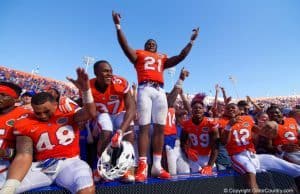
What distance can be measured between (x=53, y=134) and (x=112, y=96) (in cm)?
106

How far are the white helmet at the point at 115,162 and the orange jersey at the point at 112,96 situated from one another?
771 millimetres

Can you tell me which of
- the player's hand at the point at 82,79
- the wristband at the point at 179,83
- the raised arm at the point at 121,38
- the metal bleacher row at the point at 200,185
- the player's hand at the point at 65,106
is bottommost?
the metal bleacher row at the point at 200,185

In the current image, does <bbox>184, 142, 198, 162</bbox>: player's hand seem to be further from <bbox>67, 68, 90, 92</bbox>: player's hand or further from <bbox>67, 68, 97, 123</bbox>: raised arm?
<bbox>67, 68, 90, 92</bbox>: player's hand

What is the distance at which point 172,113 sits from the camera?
5.24 metres

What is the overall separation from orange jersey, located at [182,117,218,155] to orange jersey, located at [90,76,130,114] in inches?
62.2

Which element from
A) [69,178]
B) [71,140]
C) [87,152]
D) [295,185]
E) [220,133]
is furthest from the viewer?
[220,133]

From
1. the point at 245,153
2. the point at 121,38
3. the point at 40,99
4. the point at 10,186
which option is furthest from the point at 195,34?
the point at 10,186

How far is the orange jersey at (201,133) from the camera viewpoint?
4.87 metres

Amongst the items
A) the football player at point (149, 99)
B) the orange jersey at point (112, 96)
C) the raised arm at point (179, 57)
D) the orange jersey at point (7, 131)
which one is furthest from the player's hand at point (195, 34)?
→ the orange jersey at point (7, 131)

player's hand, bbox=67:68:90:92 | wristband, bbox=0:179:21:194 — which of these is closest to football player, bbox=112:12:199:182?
player's hand, bbox=67:68:90:92

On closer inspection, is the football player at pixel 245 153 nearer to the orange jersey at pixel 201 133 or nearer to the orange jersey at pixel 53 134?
the orange jersey at pixel 201 133

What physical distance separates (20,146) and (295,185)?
426 centimetres

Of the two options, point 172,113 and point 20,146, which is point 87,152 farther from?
point 172,113

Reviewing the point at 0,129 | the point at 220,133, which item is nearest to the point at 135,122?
the point at 220,133
